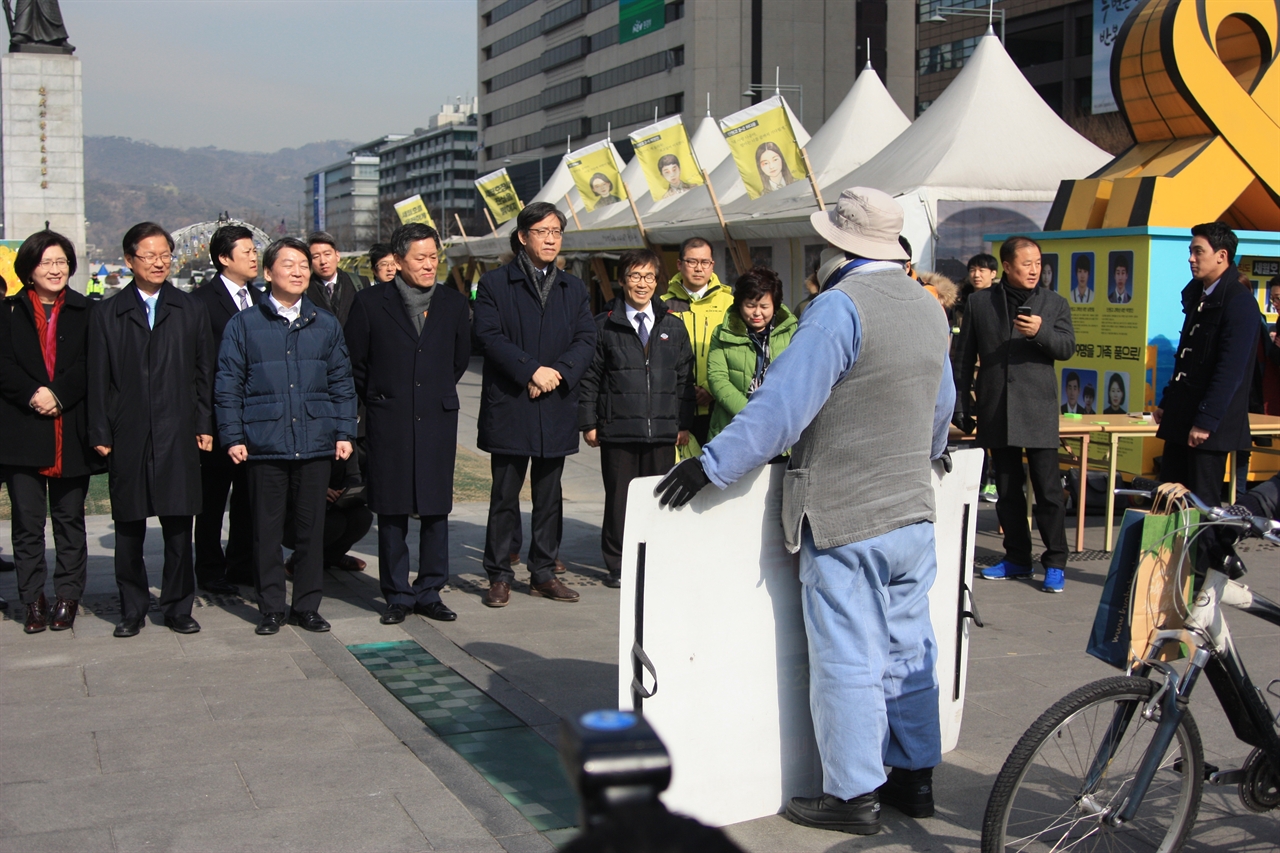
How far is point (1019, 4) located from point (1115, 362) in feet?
180

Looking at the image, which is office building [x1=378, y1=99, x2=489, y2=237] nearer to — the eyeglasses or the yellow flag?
the yellow flag

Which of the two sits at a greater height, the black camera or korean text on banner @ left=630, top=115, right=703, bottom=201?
korean text on banner @ left=630, top=115, right=703, bottom=201

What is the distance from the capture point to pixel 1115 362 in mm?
9336

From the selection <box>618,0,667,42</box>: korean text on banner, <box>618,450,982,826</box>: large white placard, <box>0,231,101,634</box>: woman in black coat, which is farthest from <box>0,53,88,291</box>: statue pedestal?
<box>618,0,667,42</box>: korean text on banner

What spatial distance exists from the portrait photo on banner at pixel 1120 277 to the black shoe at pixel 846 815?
6.63 meters

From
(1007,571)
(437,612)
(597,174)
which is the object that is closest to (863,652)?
(437,612)

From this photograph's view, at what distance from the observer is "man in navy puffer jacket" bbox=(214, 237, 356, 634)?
5609 mm

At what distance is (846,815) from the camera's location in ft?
11.6

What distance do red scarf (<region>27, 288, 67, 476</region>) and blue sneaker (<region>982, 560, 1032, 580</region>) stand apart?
5082 mm

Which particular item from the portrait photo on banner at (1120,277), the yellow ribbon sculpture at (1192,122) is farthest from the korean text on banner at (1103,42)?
the portrait photo on banner at (1120,277)

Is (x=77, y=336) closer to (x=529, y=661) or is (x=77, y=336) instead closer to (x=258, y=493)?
(x=258, y=493)

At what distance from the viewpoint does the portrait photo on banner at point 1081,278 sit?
375 inches

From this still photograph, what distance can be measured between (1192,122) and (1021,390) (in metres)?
4.50

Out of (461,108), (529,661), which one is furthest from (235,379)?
(461,108)
